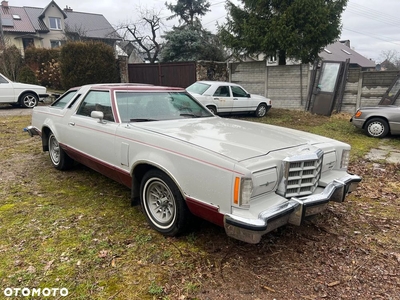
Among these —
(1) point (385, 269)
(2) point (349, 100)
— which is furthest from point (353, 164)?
(2) point (349, 100)

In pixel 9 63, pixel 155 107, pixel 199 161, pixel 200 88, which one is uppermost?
pixel 9 63

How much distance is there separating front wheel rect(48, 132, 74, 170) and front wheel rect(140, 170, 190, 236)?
2.35 m

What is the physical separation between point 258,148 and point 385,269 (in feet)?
5.24

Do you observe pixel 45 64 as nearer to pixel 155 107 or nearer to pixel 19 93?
pixel 19 93

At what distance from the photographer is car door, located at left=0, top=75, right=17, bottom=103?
11789mm

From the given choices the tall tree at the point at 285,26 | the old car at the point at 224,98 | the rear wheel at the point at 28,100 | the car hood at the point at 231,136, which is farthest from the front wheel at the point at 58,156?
the tall tree at the point at 285,26

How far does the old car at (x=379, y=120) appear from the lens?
820 centimetres

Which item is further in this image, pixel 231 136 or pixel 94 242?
pixel 231 136

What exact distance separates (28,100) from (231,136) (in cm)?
1217

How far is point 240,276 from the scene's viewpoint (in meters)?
2.61

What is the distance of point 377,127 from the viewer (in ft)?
27.8

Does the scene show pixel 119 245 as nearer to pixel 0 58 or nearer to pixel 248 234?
pixel 248 234

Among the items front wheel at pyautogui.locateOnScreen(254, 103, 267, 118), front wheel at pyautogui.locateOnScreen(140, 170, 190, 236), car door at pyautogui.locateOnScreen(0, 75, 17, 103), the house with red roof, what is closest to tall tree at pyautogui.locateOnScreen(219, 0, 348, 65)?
front wheel at pyautogui.locateOnScreen(254, 103, 267, 118)

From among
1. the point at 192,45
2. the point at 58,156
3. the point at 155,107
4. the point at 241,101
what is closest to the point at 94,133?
the point at 155,107
